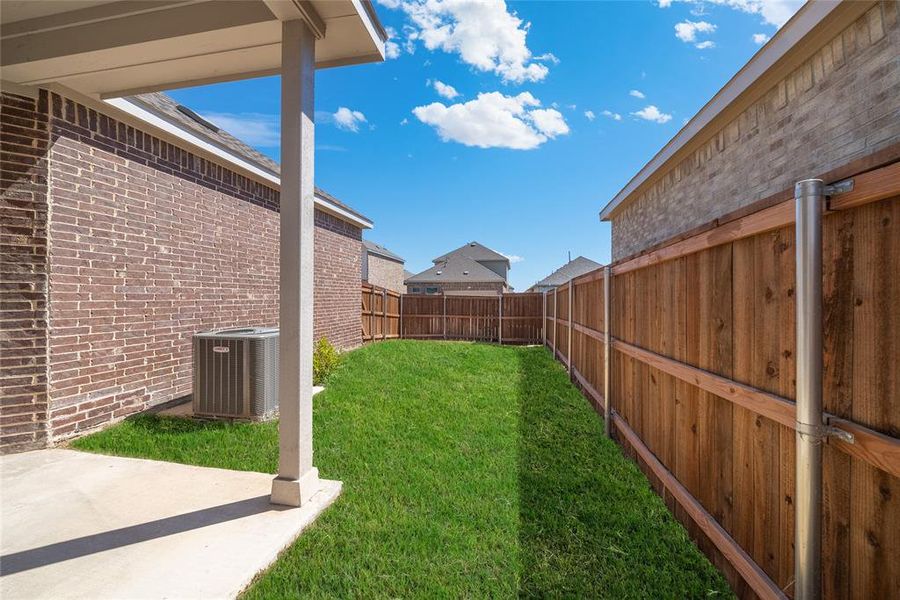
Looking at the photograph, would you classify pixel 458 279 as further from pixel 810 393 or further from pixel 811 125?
pixel 810 393

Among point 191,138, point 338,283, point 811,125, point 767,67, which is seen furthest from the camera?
point 338,283

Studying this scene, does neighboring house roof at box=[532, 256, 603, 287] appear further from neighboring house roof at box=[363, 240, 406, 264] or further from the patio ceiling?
the patio ceiling

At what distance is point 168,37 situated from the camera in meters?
3.25

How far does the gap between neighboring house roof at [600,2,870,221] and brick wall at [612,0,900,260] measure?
→ 0.08 metres

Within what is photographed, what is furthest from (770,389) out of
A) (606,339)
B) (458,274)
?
(458,274)

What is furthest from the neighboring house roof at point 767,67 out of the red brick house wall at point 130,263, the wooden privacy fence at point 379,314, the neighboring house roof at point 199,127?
the wooden privacy fence at point 379,314

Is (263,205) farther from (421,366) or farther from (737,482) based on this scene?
(737,482)

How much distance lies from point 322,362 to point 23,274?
3.94 metres

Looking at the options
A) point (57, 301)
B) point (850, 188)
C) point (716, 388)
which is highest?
point (850, 188)

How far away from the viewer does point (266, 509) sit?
3021mm

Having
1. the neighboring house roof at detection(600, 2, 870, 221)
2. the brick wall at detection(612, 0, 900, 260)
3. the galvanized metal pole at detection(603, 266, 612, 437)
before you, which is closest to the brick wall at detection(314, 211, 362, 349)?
the galvanized metal pole at detection(603, 266, 612, 437)

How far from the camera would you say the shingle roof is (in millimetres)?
31219

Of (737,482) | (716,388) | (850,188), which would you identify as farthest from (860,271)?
(737,482)

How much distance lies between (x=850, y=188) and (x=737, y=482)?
1603 mm
